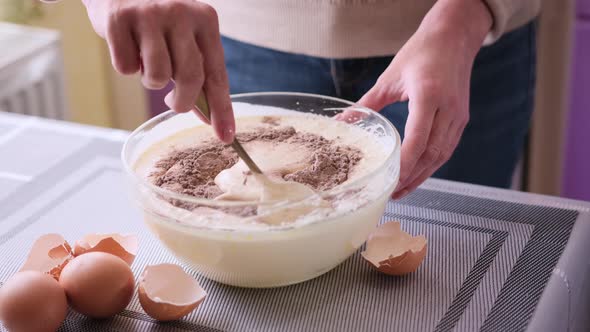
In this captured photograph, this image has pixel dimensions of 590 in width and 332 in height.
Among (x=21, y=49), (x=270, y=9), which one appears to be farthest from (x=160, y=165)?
(x=21, y=49)

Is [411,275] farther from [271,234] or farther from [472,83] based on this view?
[472,83]

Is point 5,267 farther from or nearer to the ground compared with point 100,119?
farther from the ground

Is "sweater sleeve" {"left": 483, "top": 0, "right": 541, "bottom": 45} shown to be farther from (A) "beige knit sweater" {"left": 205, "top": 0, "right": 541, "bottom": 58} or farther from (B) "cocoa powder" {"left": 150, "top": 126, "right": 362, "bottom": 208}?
(B) "cocoa powder" {"left": 150, "top": 126, "right": 362, "bottom": 208}

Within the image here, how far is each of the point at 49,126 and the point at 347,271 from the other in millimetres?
707

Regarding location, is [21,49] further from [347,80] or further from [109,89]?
[347,80]

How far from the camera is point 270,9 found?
137 centimetres

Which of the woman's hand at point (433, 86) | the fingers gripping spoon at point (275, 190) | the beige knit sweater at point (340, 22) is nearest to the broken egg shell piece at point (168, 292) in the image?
the fingers gripping spoon at point (275, 190)

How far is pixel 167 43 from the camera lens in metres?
0.86

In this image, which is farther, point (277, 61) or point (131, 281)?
point (277, 61)

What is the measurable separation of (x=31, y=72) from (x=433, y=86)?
1.53 meters

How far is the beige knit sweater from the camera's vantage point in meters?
1.31

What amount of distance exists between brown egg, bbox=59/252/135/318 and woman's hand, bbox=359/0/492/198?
382 millimetres

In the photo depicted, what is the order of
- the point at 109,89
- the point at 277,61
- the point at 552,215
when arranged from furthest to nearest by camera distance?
the point at 109,89 < the point at 277,61 < the point at 552,215

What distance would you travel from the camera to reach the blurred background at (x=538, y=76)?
2115mm
